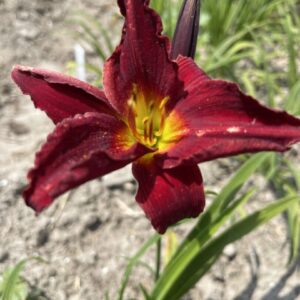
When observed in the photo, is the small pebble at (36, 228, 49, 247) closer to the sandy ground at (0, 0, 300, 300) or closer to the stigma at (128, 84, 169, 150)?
the sandy ground at (0, 0, 300, 300)

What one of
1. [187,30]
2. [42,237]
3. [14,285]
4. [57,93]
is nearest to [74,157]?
[57,93]

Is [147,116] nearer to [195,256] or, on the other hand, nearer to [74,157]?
[74,157]

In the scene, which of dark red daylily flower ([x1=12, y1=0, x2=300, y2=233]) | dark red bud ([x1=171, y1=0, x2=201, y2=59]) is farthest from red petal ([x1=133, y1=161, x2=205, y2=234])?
dark red bud ([x1=171, y1=0, x2=201, y2=59])

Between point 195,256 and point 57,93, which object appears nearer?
point 57,93

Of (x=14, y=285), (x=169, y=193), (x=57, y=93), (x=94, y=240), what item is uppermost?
(x=57, y=93)

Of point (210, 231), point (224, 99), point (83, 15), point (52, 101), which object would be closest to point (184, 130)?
point (224, 99)

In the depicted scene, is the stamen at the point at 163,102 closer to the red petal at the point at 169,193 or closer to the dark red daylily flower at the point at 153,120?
the dark red daylily flower at the point at 153,120

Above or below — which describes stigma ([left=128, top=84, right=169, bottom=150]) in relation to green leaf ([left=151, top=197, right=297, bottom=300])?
above

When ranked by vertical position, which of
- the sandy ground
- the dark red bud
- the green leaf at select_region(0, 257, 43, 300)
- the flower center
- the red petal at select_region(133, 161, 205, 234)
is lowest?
the sandy ground
